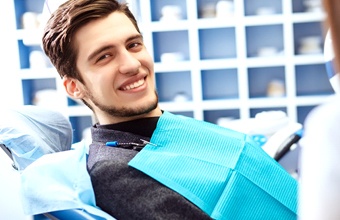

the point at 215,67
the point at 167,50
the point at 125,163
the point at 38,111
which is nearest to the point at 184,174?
the point at 125,163

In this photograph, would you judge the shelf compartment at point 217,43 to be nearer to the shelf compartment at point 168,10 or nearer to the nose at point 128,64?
the shelf compartment at point 168,10

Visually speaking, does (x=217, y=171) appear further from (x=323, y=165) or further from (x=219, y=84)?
(x=219, y=84)

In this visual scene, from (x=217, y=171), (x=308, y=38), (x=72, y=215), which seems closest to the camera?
(x=72, y=215)

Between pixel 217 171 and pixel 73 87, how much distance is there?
1.47 feet

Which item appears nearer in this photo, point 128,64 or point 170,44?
point 128,64

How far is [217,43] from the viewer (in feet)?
11.8

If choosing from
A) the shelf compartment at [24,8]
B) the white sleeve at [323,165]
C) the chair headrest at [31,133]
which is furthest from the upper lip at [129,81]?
the shelf compartment at [24,8]

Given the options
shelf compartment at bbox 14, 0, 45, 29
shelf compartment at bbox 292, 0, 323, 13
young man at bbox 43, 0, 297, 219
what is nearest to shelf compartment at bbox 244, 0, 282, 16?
shelf compartment at bbox 292, 0, 323, 13

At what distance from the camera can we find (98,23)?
1274 millimetres

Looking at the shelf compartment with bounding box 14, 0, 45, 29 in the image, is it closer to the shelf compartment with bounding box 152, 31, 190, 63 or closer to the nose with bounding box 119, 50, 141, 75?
the shelf compartment with bounding box 152, 31, 190, 63

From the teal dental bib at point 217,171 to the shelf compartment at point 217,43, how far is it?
2.37 meters

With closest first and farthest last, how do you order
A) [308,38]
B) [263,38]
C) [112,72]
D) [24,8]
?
[112,72], [308,38], [263,38], [24,8]

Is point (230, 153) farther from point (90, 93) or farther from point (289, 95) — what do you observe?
point (289, 95)

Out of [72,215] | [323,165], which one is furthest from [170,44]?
[323,165]
